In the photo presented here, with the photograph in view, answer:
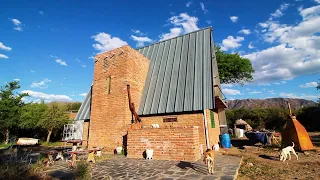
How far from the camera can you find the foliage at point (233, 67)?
23391 mm

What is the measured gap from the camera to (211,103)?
894cm

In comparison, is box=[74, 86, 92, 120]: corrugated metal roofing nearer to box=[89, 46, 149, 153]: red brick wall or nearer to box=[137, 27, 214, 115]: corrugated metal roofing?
box=[89, 46, 149, 153]: red brick wall

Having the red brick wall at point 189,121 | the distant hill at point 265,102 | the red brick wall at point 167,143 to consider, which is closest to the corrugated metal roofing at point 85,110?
the red brick wall at point 189,121

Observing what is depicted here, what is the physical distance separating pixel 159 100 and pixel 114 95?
106 inches

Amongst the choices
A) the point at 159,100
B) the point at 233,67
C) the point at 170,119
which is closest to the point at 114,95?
the point at 159,100

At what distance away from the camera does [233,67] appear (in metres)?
23.4

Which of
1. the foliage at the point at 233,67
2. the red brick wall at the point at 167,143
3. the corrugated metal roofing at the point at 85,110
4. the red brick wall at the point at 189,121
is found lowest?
the red brick wall at the point at 167,143

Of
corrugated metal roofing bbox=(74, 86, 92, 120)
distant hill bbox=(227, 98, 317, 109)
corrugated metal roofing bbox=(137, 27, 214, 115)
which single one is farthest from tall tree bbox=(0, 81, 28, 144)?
distant hill bbox=(227, 98, 317, 109)

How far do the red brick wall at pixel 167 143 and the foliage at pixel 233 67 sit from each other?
17.8 meters

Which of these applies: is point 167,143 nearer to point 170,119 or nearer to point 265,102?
point 170,119

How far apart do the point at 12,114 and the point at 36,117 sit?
2.51 metres

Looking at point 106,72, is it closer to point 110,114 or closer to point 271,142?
point 110,114

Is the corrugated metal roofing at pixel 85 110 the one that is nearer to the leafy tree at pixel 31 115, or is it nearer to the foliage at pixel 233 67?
the leafy tree at pixel 31 115

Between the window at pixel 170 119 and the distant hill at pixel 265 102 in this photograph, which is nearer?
the window at pixel 170 119
